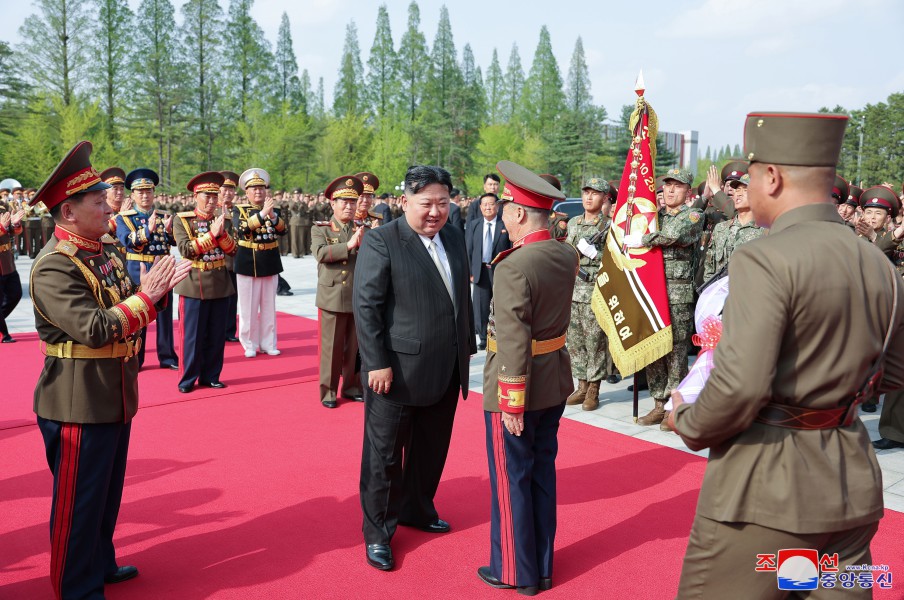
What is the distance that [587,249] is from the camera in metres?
6.01

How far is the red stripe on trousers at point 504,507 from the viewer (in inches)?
122

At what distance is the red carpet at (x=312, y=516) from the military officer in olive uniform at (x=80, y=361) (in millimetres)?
401

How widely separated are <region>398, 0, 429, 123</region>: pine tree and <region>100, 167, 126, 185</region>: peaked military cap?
4397 centimetres

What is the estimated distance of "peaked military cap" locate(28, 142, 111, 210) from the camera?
2.78m

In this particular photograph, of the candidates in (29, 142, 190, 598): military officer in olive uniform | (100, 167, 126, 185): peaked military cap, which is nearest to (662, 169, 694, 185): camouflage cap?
(29, 142, 190, 598): military officer in olive uniform

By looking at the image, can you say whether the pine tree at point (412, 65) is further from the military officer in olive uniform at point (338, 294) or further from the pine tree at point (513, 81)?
the military officer in olive uniform at point (338, 294)

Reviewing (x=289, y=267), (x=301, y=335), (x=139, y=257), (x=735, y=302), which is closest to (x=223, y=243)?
(x=139, y=257)

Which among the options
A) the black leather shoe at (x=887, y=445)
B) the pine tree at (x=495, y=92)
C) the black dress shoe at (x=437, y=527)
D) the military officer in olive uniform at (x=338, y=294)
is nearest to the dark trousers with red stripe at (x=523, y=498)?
the black dress shoe at (x=437, y=527)

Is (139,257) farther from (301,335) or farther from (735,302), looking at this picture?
(735,302)

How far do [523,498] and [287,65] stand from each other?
159ft

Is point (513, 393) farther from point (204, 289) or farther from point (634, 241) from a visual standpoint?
point (204, 289)

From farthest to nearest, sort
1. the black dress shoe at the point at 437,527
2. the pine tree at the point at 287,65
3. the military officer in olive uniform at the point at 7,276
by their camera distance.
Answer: the pine tree at the point at 287,65 → the military officer in olive uniform at the point at 7,276 → the black dress shoe at the point at 437,527

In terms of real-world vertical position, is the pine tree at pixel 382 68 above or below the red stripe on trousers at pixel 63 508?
above
